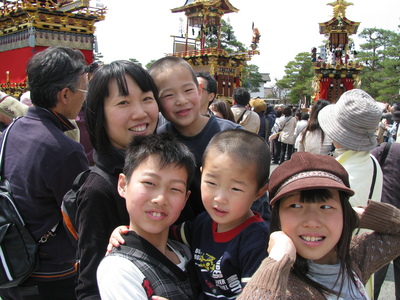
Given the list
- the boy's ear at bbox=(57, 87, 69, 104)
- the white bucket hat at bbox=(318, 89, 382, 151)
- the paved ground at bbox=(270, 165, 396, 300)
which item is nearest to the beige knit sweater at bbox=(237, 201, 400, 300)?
the white bucket hat at bbox=(318, 89, 382, 151)

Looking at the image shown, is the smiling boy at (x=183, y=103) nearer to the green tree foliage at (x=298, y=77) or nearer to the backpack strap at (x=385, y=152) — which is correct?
the backpack strap at (x=385, y=152)

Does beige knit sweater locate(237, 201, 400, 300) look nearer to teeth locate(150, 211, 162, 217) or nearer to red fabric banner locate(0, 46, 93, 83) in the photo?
teeth locate(150, 211, 162, 217)

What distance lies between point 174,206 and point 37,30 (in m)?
15.0

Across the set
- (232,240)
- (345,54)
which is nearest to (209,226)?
(232,240)

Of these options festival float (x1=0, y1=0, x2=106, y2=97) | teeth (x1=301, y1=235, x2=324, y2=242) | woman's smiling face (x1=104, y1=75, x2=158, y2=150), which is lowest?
teeth (x1=301, y1=235, x2=324, y2=242)

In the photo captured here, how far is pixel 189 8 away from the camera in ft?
76.4

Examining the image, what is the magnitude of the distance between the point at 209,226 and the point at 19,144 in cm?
102

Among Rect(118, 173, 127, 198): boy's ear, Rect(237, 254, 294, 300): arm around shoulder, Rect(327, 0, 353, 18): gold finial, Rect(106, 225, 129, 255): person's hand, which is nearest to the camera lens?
Rect(237, 254, 294, 300): arm around shoulder

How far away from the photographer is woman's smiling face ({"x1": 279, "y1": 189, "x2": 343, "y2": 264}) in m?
1.17

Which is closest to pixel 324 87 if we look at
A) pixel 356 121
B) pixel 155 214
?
pixel 356 121

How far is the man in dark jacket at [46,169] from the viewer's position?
5.41 feet

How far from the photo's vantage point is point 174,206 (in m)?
1.27

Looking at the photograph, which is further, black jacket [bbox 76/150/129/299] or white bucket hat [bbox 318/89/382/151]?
white bucket hat [bbox 318/89/382/151]

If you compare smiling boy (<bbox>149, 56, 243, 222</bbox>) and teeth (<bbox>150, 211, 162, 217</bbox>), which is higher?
smiling boy (<bbox>149, 56, 243, 222</bbox>)
